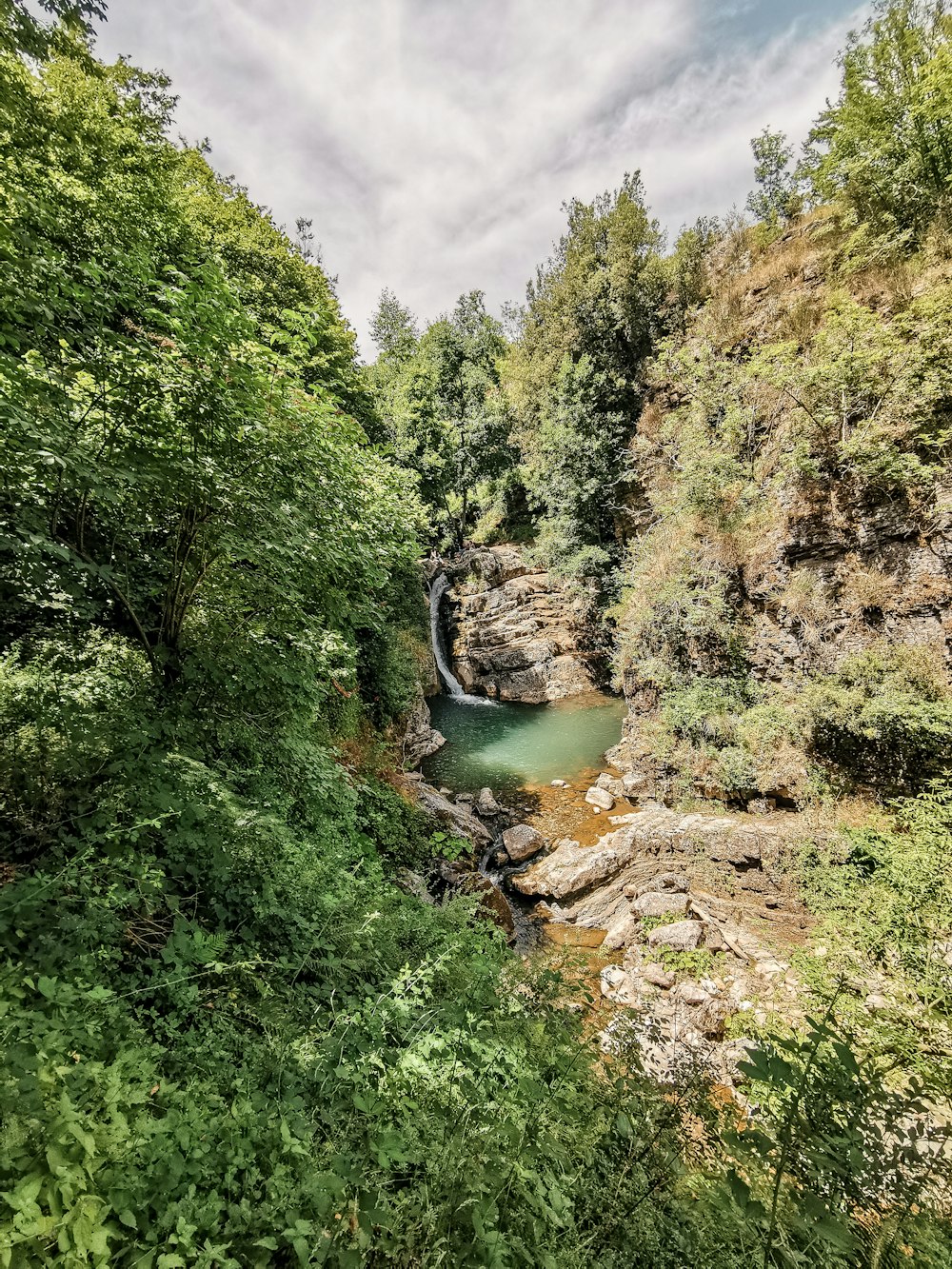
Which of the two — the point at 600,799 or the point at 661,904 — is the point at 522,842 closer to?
the point at 600,799

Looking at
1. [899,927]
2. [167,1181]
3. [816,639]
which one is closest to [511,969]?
[167,1181]

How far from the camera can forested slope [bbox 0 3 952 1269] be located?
61.9 inches

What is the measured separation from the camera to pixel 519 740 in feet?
48.2

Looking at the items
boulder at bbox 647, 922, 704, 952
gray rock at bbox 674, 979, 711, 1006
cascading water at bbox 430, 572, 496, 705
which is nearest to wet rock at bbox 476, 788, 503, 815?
boulder at bbox 647, 922, 704, 952

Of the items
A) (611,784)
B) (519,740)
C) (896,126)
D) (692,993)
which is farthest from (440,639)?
(896,126)

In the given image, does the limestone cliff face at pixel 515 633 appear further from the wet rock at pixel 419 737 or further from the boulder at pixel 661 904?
the boulder at pixel 661 904

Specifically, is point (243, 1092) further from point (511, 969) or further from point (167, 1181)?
point (511, 969)

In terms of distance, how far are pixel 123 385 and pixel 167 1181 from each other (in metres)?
4.03

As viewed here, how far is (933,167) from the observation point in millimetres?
8922

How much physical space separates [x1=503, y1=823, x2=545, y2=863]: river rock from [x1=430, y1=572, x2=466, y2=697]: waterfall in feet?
34.0

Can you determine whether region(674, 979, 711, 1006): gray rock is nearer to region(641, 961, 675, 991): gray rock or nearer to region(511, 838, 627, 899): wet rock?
region(641, 961, 675, 991): gray rock

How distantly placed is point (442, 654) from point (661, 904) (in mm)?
15048

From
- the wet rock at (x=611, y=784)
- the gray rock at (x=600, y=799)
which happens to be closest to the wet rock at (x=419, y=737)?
the gray rock at (x=600, y=799)

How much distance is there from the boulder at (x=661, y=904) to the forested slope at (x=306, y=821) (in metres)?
1.92
